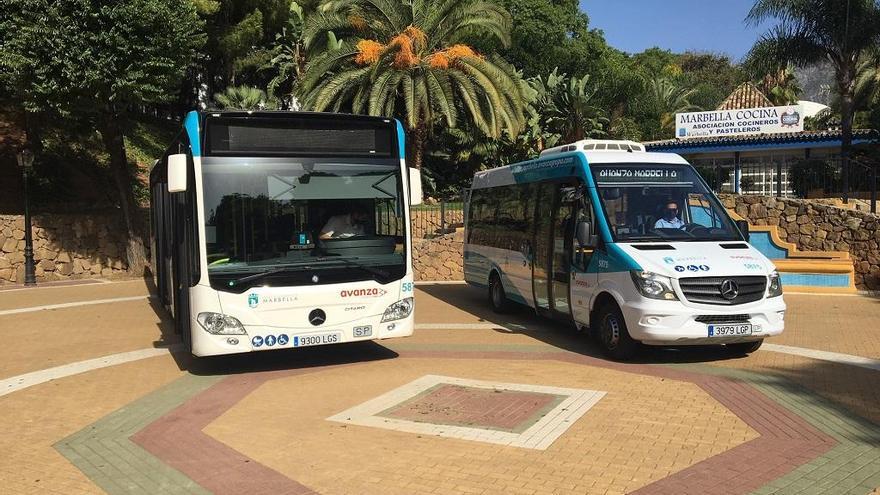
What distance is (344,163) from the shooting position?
26.9 feet

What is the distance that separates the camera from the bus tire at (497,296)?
12953 mm

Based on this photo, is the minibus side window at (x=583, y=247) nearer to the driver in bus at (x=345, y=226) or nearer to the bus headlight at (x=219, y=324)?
the driver in bus at (x=345, y=226)

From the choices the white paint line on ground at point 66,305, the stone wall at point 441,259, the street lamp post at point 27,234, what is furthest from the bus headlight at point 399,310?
the street lamp post at point 27,234

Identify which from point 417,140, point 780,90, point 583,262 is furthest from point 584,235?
point 780,90

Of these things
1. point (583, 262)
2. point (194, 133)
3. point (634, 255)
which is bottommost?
point (583, 262)

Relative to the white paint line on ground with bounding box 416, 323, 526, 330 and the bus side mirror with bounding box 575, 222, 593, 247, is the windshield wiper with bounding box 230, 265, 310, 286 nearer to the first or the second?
the bus side mirror with bounding box 575, 222, 593, 247

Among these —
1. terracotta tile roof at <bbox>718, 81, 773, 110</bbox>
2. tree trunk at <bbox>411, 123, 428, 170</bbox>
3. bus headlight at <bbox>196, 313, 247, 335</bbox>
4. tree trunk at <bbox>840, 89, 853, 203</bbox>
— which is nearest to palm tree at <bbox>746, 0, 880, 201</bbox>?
tree trunk at <bbox>840, 89, 853, 203</bbox>

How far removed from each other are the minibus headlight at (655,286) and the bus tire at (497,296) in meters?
4.71

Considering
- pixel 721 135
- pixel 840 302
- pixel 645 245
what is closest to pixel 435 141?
pixel 721 135

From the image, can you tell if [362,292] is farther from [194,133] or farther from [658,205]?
[658,205]

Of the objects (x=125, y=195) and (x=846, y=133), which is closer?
(x=125, y=195)

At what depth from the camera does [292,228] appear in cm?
783

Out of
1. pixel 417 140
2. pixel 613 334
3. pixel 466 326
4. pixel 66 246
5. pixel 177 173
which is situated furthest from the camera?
pixel 417 140

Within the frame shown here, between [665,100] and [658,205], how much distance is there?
133 ft
